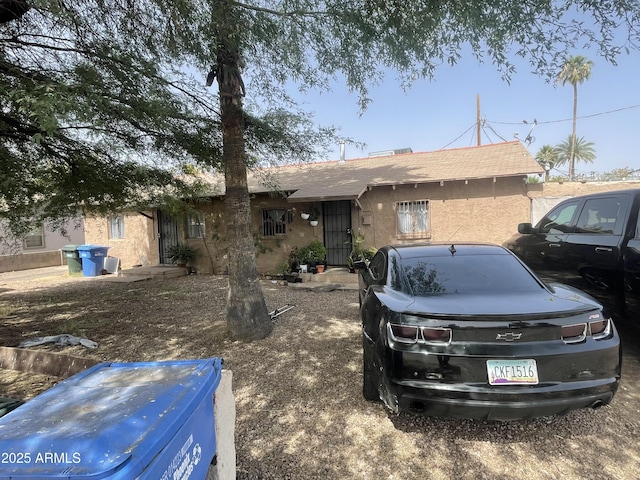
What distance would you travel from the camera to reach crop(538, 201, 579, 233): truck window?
5012mm

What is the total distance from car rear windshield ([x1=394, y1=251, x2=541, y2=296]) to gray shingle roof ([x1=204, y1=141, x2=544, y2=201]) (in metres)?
5.38

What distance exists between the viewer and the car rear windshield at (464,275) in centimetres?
316

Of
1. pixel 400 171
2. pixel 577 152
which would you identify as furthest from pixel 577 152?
pixel 400 171

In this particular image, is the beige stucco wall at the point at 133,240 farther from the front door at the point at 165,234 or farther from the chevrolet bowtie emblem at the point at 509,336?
the chevrolet bowtie emblem at the point at 509,336

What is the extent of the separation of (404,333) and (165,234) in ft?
43.9

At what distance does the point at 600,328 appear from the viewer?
8.72ft

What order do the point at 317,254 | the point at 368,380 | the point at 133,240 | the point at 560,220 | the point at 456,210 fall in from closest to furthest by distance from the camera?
1. the point at 368,380
2. the point at 560,220
3. the point at 456,210
4. the point at 317,254
5. the point at 133,240

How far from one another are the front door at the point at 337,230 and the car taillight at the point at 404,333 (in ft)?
29.2

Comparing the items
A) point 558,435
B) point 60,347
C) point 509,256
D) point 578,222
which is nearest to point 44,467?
point 558,435

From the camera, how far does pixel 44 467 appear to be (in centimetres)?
121

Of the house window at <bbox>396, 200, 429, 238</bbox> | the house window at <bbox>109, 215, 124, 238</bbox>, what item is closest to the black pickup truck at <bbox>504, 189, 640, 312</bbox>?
the house window at <bbox>396, 200, 429, 238</bbox>

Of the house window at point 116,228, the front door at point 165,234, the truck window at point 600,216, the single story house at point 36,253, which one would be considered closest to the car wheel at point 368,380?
the truck window at point 600,216

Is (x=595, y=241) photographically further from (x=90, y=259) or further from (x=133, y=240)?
(x=133, y=240)

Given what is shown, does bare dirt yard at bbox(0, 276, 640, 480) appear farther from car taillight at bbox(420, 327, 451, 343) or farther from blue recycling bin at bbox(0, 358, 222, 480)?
blue recycling bin at bbox(0, 358, 222, 480)
